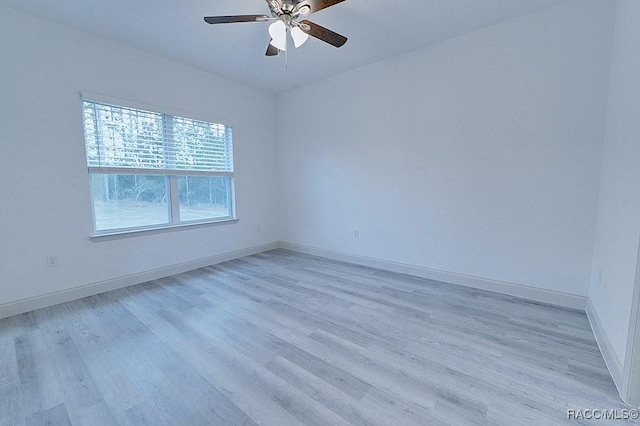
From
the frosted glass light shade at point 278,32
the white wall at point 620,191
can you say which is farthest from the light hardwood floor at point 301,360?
the frosted glass light shade at point 278,32

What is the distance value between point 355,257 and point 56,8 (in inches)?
161

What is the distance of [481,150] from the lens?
2.76 meters

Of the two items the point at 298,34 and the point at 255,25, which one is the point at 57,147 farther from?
the point at 298,34

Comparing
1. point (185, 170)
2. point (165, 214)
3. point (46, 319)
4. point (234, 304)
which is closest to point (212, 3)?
point (185, 170)

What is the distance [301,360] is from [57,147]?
306 centimetres

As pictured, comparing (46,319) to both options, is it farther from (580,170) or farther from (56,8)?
(580,170)

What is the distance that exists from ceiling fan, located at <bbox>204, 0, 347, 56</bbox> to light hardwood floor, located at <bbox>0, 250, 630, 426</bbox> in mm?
2399

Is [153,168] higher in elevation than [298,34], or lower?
lower

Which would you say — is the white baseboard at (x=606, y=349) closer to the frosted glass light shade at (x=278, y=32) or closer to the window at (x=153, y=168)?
the frosted glass light shade at (x=278, y=32)

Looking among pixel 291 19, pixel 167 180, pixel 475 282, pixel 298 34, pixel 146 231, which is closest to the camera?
pixel 291 19

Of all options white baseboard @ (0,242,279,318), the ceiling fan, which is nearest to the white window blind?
white baseboard @ (0,242,279,318)

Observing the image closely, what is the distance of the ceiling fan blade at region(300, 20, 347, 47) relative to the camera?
204 cm

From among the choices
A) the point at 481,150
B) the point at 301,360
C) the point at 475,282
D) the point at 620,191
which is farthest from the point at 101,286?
the point at 620,191

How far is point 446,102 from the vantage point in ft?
9.63
